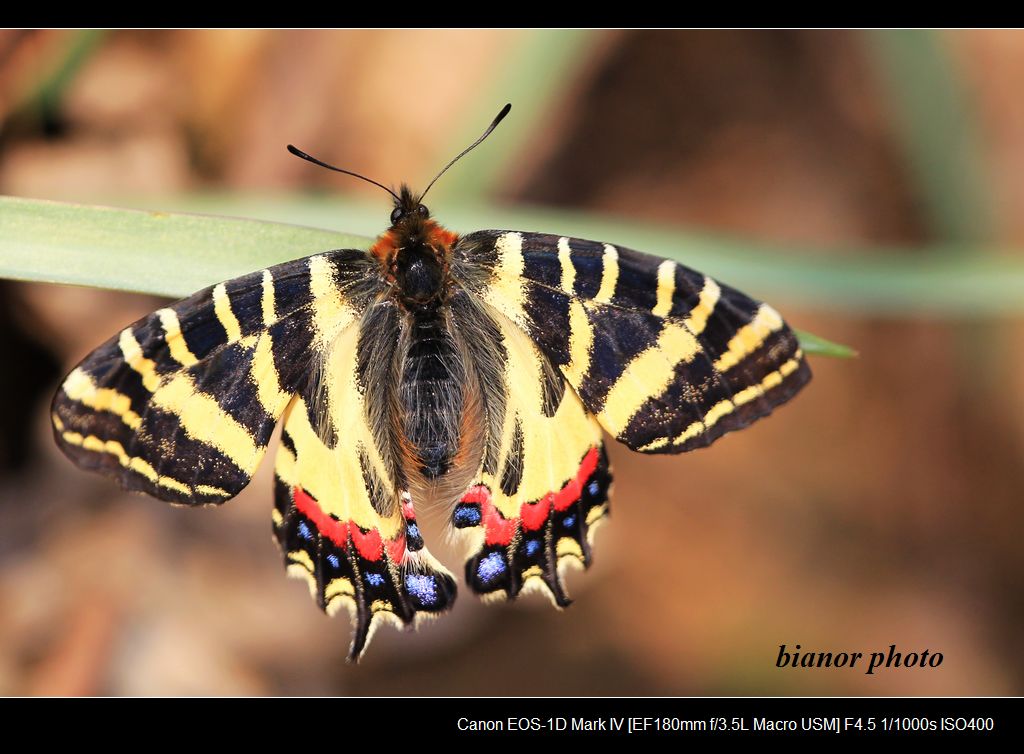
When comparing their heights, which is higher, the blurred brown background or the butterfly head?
the butterfly head

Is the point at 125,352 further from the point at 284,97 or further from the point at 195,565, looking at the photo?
the point at 284,97

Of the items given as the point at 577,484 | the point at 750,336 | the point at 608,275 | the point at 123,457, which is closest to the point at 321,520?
the point at 123,457

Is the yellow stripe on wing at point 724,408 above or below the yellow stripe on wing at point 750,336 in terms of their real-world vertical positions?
below

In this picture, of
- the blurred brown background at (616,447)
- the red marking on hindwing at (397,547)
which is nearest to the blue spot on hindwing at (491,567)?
the red marking on hindwing at (397,547)

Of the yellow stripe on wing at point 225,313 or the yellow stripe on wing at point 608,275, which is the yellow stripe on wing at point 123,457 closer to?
the yellow stripe on wing at point 225,313

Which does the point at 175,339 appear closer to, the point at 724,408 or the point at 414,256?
the point at 414,256

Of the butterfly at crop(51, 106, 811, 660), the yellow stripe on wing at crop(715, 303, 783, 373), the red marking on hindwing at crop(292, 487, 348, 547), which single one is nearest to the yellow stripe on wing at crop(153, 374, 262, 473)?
the butterfly at crop(51, 106, 811, 660)

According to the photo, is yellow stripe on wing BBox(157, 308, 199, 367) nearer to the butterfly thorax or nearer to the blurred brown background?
the butterfly thorax
